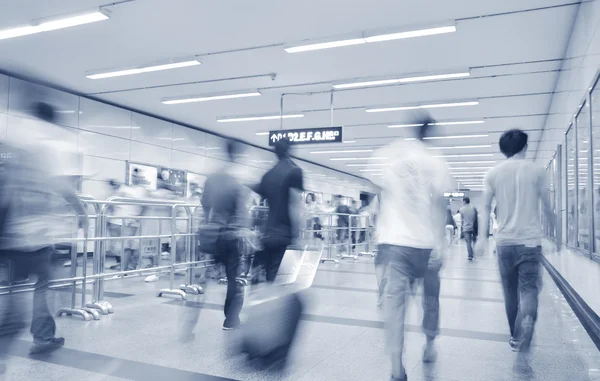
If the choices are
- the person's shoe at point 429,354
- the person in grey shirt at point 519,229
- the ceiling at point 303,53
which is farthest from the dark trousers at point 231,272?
the person in grey shirt at point 519,229

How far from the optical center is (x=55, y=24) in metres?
6.56

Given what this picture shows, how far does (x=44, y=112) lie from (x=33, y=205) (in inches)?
33.0

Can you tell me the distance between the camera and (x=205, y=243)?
3613 mm

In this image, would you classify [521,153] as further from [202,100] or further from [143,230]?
[202,100]

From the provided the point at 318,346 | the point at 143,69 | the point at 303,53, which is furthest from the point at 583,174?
the point at 143,69

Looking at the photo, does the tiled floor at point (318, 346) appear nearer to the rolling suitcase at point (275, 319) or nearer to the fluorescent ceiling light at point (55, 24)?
the rolling suitcase at point (275, 319)

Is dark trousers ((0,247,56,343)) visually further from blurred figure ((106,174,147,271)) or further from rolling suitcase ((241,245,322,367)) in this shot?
blurred figure ((106,174,147,271))

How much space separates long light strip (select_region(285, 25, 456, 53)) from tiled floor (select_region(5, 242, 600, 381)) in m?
3.74

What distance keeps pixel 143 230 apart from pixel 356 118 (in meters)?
7.77

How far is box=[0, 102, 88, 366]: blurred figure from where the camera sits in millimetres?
2443

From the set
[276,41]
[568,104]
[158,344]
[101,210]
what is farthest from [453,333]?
[568,104]

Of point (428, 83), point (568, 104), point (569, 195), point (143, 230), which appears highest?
point (428, 83)

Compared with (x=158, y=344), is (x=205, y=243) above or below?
above

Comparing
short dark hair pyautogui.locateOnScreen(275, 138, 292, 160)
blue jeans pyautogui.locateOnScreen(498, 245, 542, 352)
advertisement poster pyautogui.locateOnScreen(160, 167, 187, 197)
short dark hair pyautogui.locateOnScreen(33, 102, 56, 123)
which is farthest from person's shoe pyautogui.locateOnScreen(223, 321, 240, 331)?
advertisement poster pyautogui.locateOnScreen(160, 167, 187, 197)
